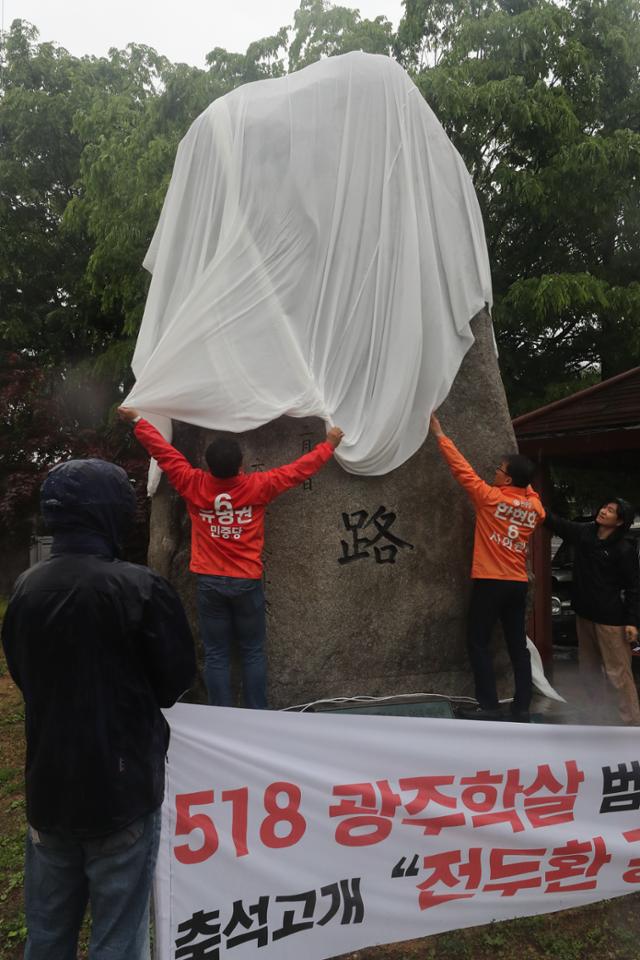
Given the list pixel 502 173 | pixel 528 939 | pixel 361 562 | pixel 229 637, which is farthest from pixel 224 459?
pixel 502 173

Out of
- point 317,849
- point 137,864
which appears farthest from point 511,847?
point 137,864

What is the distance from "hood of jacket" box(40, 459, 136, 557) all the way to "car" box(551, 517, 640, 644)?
21.6ft

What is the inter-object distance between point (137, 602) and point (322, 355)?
249 cm

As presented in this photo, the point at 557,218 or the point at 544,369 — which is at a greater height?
the point at 557,218

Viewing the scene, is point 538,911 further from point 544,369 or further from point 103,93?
point 103,93

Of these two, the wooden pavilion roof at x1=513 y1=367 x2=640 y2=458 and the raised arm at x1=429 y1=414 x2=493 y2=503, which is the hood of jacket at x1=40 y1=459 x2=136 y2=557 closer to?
the raised arm at x1=429 y1=414 x2=493 y2=503

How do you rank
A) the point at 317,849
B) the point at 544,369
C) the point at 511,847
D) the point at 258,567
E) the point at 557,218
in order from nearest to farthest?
1. the point at 317,849
2. the point at 511,847
3. the point at 258,567
4. the point at 557,218
5. the point at 544,369

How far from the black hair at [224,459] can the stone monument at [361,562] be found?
40cm

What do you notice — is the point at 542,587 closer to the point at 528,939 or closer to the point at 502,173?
the point at 528,939

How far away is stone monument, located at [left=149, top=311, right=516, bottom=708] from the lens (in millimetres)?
3982

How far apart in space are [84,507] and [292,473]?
1772mm

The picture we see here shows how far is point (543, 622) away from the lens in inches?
271

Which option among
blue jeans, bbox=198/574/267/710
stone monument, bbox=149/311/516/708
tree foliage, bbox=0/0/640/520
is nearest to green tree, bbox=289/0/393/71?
tree foliage, bbox=0/0/640/520

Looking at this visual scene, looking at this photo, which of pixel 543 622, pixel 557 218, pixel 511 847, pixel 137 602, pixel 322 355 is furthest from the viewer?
pixel 557 218
